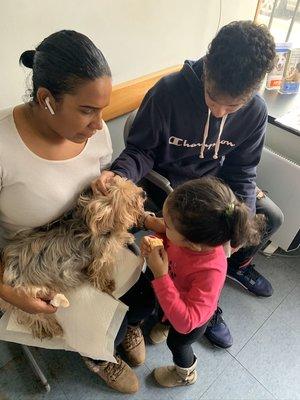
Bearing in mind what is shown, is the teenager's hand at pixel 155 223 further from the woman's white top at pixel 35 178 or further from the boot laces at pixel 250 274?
the boot laces at pixel 250 274

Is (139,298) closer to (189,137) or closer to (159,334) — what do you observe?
(159,334)

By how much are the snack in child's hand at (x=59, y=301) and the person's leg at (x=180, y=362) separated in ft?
1.51

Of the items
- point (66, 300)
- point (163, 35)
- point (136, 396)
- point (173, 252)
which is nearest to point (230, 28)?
point (173, 252)

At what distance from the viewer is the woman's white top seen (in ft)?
3.21

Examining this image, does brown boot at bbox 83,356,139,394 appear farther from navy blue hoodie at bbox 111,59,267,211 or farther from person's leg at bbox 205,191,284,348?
navy blue hoodie at bbox 111,59,267,211

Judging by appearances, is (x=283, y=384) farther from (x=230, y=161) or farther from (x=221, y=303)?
(x=230, y=161)

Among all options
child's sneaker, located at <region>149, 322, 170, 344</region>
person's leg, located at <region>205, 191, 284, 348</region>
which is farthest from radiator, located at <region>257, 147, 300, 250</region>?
child's sneaker, located at <region>149, 322, 170, 344</region>

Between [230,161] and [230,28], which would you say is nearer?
[230,28]

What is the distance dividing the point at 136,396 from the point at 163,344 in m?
0.27

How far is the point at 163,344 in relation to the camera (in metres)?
1.65

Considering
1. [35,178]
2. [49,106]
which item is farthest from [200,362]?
[49,106]

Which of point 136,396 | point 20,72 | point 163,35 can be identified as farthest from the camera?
point 163,35

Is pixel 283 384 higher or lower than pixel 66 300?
lower

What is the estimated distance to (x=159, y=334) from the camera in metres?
1.63
